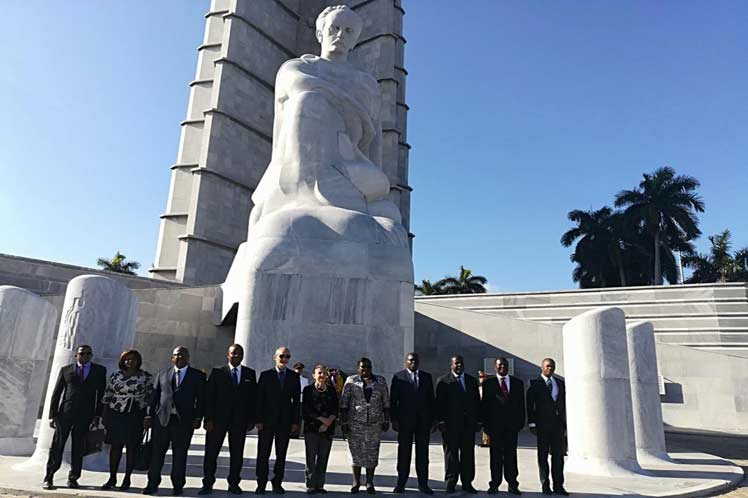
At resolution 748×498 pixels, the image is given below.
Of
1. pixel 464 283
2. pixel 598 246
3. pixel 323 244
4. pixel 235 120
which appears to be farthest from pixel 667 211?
pixel 323 244

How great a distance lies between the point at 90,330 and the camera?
564cm

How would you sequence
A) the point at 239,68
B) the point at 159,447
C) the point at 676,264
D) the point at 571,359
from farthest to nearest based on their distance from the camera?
1. the point at 676,264
2. the point at 239,68
3. the point at 571,359
4. the point at 159,447

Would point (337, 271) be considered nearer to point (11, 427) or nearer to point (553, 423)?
point (553, 423)

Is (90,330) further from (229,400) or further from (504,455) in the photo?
(504,455)

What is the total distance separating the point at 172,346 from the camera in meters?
11.8

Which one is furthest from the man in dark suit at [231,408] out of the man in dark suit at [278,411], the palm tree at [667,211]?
the palm tree at [667,211]

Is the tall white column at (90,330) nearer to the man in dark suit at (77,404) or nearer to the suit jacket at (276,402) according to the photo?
the man in dark suit at (77,404)

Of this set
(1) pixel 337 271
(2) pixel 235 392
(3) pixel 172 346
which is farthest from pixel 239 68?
(2) pixel 235 392

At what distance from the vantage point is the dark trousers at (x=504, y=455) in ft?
16.4

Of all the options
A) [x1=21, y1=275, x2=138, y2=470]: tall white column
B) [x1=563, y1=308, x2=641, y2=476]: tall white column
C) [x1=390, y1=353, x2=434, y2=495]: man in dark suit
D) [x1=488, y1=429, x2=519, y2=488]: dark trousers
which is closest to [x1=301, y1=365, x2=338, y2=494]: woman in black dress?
[x1=390, y1=353, x2=434, y2=495]: man in dark suit

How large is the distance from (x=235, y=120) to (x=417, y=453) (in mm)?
23893

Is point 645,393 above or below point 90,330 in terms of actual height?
below

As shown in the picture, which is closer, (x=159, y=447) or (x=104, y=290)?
(x=159, y=447)

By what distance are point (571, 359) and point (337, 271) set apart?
150 inches
